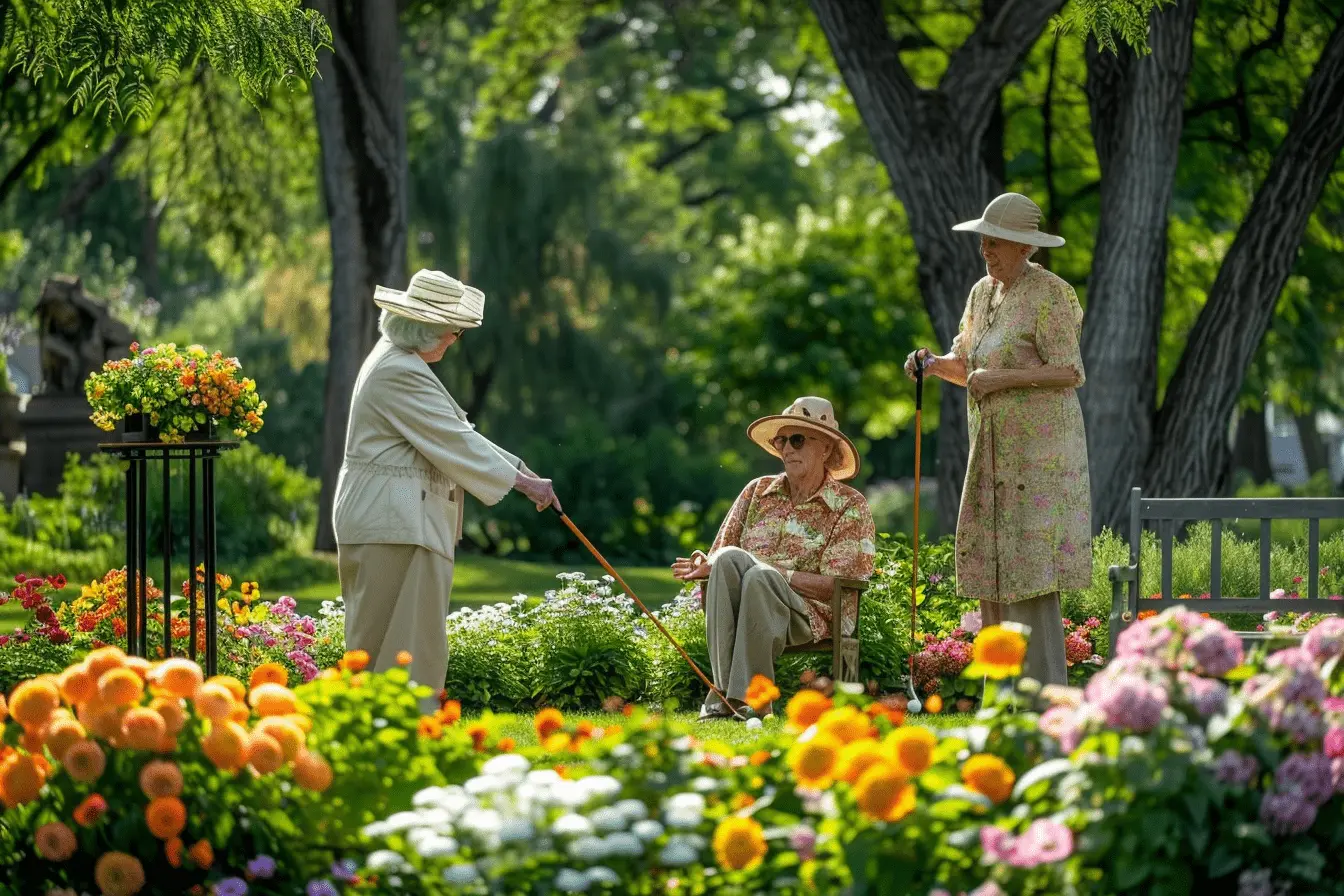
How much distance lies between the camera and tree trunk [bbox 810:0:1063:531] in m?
10.2

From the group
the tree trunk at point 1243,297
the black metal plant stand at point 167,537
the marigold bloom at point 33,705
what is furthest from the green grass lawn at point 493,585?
the marigold bloom at point 33,705

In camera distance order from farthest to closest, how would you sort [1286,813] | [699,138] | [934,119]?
[699,138], [934,119], [1286,813]

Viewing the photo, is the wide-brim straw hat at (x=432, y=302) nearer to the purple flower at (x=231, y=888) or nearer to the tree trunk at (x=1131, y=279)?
the purple flower at (x=231, y=888)

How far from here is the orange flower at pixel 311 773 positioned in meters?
A: 3.27

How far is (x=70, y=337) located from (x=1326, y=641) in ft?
50.8

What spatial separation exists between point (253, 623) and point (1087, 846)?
17.2ft

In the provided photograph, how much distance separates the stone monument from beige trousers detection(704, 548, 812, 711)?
35.4ft

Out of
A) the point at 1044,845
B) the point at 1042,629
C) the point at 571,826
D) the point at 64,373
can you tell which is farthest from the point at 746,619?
the point at 64,373

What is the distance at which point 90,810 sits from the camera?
10.5ft

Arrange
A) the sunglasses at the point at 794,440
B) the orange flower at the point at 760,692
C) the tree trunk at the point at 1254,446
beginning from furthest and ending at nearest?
the tree trunk at the point at 1254,446, the sunglasses at the point at 794,440, the orange flower at the point at 760,692

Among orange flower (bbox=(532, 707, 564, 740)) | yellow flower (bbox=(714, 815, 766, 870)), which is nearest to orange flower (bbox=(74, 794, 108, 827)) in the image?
orange flower (bbox=(532, 707, 564, 740))

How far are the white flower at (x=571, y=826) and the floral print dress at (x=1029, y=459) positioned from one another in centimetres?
322

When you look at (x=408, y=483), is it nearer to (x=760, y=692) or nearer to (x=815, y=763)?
(x=760, y=692)

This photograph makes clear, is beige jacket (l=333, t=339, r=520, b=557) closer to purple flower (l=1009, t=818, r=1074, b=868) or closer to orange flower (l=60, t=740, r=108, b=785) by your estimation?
orange flower (l=60, t=740, r=108, b=785)
